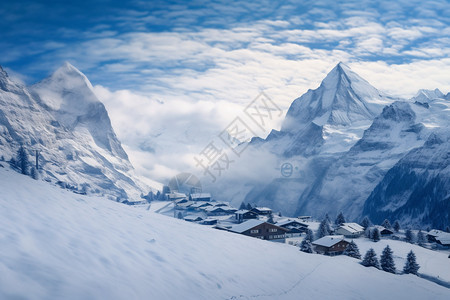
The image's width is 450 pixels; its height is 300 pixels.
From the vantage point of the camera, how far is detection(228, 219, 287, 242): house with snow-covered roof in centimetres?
5397

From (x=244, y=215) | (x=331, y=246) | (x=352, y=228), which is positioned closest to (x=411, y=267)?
(x=331, y=246)

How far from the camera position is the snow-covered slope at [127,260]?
732cm

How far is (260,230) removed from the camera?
55.2 m

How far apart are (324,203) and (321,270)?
491 feet

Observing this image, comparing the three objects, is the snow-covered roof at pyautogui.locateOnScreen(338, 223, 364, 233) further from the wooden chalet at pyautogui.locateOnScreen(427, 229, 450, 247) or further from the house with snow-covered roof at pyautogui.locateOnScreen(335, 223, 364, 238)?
the wooden chalet at pyautogui.locateOnScreen(427, 229, 450, 247)

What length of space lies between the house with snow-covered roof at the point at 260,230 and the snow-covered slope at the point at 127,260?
34652mm

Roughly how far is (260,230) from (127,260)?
47.3m

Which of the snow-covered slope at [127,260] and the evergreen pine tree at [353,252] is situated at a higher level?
the snow-covered slope at [127,260]

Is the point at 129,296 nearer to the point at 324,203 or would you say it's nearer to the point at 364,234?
the point at 364,234

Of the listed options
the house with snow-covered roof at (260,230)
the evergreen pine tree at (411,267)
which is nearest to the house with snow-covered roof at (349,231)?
the house with snow-covered roof at (260,230)

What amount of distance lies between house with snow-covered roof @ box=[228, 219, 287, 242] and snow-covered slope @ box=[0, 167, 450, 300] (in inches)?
1364

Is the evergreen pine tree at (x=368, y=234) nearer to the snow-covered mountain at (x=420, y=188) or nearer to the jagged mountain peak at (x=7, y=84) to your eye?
the snow-covered mountain at (x=420, y=188)

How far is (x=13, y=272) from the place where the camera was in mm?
6672

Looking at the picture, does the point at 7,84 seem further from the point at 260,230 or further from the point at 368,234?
the point at 368,234
